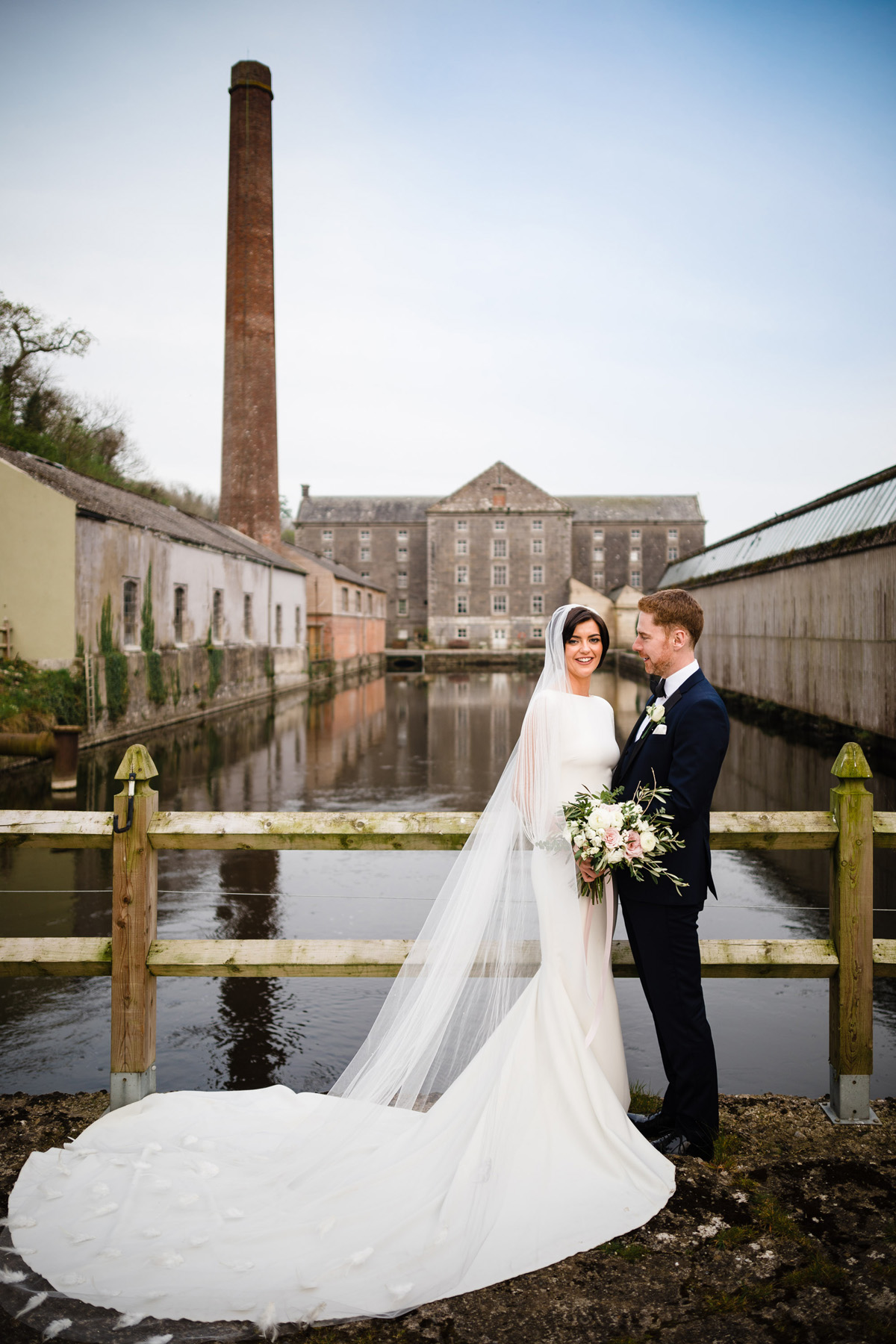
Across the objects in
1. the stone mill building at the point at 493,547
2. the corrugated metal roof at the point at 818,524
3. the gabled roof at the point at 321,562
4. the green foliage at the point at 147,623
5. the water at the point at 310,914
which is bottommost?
the water at the point at 310,914

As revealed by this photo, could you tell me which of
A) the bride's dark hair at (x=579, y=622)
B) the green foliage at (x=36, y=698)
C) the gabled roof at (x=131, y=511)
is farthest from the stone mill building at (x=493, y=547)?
the bride's dark hair at (x=579, y=622)

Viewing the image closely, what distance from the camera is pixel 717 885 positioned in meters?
7.62

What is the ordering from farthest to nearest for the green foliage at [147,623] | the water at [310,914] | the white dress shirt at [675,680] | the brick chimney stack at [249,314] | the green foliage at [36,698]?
the brick chimney stack at [249,314], the green foliage at [147,623], the green foliage at [36,698], the water at [310,914], the white dress shirt at [675,680]

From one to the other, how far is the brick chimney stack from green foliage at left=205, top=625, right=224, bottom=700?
11.0 metres

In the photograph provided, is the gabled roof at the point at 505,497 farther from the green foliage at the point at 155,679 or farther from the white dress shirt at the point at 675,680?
the white dress shirt at the point at 675,680

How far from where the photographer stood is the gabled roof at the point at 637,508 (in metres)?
71.2

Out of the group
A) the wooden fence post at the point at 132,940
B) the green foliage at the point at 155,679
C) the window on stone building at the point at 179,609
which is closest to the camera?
the wooden fence post at the point at 132,940

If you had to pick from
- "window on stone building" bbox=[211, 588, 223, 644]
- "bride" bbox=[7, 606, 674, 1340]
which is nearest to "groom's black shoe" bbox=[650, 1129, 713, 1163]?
"bride" bbox=[7, 606, 674, 1340]

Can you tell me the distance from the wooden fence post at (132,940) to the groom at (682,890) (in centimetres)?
174

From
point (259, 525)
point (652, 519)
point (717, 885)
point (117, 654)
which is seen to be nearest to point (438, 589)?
point (652, 519)

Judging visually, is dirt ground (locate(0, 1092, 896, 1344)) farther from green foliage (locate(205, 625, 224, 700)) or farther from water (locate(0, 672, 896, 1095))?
green foliage (locate(205, 625, 224, 700))

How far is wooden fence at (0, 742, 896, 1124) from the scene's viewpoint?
10.5 ft

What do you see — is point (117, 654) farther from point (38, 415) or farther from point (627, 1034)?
point (38, 415)

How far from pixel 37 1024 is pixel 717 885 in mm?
5376
